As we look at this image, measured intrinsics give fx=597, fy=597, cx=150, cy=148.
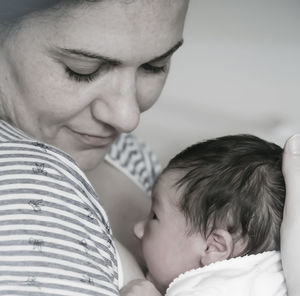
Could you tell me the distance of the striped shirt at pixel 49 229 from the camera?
2.43ft

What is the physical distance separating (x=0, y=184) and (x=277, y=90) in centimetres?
113

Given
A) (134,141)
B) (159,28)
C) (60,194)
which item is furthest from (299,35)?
(60,194)

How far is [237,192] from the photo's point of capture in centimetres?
102

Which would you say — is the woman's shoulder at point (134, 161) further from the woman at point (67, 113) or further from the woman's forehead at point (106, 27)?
the woman's forehead at point (106, 27)

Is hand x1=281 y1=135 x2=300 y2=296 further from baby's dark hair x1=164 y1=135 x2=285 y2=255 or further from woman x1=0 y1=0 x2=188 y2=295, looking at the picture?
woman x1=0 y1=0 x2=188 y2=295

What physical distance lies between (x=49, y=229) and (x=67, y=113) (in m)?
0.33

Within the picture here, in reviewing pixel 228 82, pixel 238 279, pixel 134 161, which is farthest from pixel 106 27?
pixel 228 82

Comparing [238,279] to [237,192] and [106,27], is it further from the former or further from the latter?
[106,27]

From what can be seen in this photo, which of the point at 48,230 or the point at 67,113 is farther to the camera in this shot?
the point at 67,113

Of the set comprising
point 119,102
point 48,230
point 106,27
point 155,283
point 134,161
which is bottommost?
point 155,283

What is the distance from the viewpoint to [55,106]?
3.38 ft

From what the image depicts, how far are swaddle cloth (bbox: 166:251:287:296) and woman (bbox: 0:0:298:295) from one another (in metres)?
0.12

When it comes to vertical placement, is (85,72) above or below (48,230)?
above

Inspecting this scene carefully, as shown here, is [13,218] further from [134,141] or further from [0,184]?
[134,141]
